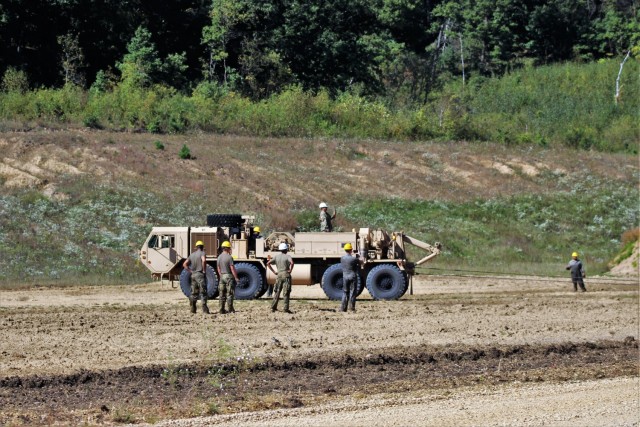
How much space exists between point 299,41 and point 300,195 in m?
23.2

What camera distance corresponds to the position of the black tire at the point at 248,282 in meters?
27.9

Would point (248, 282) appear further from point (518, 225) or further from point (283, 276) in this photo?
point (518, 225)

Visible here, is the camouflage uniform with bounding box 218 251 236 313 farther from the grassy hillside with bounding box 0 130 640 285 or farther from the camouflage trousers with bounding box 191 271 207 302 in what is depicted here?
the grassy hillside with bounding box 0 130 640 285

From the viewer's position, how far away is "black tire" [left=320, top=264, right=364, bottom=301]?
91.6 feet

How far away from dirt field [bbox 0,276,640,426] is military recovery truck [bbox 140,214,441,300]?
2.35 feet

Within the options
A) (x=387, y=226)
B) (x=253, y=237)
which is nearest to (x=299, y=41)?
(x=387, y=226)

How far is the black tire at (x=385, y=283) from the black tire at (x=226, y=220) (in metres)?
3.69

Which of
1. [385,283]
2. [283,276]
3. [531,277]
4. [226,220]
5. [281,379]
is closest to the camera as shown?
[281,379]

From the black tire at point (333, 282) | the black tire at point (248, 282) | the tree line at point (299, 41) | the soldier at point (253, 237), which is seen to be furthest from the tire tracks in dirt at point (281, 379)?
the tree line at point (299, 41)

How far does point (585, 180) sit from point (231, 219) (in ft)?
108

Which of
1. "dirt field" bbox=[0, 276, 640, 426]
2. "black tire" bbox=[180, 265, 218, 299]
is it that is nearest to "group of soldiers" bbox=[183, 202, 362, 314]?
"dirt field" bbox=[0, 276, 640, 426]

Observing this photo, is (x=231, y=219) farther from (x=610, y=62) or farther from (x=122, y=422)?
(x=610, y=62)

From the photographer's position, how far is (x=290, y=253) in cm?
2828

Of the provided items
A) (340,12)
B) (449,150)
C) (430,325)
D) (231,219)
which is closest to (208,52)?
(340,12)
